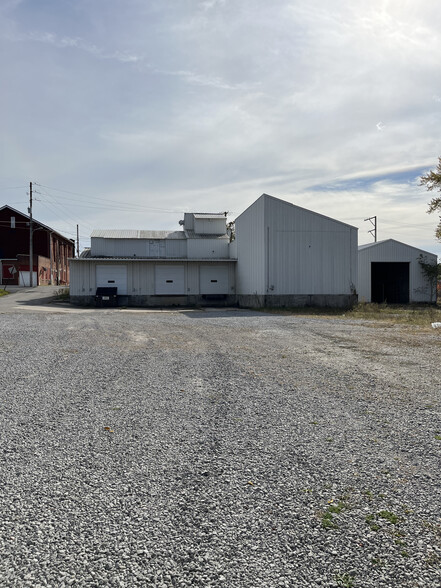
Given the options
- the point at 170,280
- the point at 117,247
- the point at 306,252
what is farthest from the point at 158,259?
the point at 306,252

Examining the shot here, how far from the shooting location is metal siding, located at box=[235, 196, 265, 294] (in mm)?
22969

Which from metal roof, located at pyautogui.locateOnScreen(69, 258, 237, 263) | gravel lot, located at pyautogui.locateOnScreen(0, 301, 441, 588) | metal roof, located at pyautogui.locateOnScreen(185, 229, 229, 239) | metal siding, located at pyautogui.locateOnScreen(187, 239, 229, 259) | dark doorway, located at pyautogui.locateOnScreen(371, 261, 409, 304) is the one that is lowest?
gravel lot, located at pyautogui.locateOnScreen(0, 301, 441, 588)

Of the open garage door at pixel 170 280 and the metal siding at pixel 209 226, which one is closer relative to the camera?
the open garage door at pixel 170 280

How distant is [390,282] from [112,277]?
60.6 ft

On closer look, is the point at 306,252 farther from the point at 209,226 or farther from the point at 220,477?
the point at 220,477

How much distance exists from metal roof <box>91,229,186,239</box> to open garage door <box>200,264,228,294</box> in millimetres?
3379

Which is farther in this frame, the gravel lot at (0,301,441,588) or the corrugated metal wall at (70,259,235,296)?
the corrugated metal wall at (70,259,235,296)

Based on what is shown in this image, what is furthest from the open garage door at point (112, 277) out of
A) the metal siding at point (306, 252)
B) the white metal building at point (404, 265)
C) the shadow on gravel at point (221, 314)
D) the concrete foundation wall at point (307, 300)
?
the white metal building at point (404, 265)

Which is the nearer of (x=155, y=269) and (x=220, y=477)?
(x=220, y=477)

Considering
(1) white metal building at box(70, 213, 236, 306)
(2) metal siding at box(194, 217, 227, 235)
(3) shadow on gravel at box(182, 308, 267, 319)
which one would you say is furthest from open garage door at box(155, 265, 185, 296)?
(3) shadow on gravel at box(182, 308, 267, 319)

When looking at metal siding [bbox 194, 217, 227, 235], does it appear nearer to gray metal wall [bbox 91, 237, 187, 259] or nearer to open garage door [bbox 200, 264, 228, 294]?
gray metal wall [bbox 91, 237, 187, 259]

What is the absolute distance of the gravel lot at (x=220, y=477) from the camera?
230 cm

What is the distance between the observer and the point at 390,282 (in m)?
31.4

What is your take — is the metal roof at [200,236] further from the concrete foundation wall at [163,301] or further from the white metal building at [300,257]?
the white metal building at [300,257]
